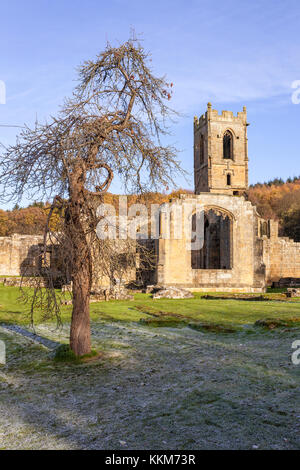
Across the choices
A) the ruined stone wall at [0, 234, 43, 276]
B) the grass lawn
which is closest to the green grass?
the grass lawn

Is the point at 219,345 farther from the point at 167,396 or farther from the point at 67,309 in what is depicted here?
the point at 67,309

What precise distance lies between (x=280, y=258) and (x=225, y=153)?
13.0 metres

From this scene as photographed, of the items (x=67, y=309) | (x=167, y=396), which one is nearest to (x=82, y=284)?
(x=167, y=396)

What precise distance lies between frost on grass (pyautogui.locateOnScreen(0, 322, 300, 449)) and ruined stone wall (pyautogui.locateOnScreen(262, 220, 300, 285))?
81.0 feet

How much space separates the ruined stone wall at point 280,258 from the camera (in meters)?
31.5

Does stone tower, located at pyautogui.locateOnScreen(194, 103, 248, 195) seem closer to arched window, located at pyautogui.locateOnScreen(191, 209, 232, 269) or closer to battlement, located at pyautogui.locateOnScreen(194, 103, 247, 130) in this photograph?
battlement, located at pyautogui.locateOnScreen(194, 103, 247, 130)

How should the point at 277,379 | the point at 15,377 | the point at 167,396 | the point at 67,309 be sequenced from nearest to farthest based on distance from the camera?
the point at 167,396, the point at 277,379, the point at 15,377, the point at 67,309

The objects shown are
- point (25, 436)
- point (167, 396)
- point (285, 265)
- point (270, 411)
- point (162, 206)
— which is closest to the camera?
point (25, 436)

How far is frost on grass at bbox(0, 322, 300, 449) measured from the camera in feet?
12.0

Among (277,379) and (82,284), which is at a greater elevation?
(82,284)

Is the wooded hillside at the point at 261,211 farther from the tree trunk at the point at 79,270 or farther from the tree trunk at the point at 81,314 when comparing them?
the tree trunk at the point at 81,314

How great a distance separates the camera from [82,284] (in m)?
6.62

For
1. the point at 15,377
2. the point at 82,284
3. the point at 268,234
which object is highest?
the point at 268,234

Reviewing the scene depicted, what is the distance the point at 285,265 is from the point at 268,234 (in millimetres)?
3053
